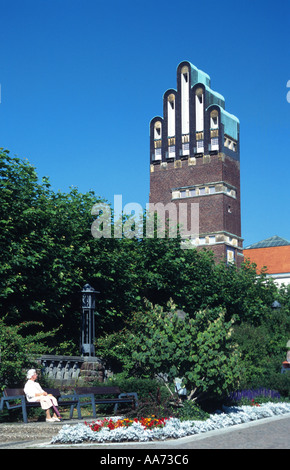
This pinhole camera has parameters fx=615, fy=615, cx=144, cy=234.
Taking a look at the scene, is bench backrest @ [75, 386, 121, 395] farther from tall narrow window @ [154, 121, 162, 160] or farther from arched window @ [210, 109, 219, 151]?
tall narrow window @ [154, 121, 162, 160]

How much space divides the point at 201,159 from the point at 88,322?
37369 mm

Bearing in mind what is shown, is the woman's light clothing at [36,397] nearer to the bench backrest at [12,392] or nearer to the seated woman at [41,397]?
the seated woman at [41,397]

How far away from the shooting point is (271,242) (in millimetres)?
80188

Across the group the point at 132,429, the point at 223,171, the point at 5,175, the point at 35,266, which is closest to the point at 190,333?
the point at 132,429

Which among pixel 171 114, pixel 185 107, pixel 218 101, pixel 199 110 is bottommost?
pixel 199 110

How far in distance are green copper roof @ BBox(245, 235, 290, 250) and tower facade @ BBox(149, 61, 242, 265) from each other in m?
20.8

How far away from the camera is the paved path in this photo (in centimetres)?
1046

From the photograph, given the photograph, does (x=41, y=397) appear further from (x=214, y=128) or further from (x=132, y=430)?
(x=214, y=128)

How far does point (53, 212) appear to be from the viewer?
82.5 ft

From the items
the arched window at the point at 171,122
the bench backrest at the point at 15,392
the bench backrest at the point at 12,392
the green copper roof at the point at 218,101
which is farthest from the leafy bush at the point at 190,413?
the arched window at the point at 171,122

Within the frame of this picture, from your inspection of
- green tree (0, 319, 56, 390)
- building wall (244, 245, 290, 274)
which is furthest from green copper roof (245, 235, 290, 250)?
green tree (0, 319, 56, 390)

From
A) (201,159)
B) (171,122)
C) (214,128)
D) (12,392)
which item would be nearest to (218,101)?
(214,128)

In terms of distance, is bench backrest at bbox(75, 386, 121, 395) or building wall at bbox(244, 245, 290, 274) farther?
building wall at bbox(244, 245, 290, 274)

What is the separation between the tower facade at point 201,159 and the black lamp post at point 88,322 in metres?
33.5
